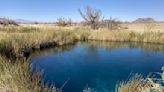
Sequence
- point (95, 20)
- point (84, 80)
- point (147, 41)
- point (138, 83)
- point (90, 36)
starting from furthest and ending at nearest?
point (95, 20) < point (90, 36) < point (147, 41) < point (84, 80) < point (138, 83)

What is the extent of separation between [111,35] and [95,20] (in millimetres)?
9914

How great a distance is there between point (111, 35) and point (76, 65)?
879 cm

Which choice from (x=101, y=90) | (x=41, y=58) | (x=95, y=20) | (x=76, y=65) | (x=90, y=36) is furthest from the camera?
(x=95, y=20)

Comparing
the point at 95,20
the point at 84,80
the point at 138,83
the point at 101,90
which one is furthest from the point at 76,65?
the point at 95,20

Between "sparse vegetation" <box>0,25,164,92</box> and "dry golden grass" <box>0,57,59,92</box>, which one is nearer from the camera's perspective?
"dry golden grass" <box>0,57,59,92</box>

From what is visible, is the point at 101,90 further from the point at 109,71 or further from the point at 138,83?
the point at 109,71

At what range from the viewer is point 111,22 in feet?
84.6

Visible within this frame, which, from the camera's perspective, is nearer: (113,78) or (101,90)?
(101,90)

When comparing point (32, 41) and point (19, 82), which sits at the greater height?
point (32, 41)

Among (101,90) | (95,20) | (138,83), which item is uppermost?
(95,20)

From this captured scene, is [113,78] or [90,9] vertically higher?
[90,9]

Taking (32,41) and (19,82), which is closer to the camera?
(19,82)

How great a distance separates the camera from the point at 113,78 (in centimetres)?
603

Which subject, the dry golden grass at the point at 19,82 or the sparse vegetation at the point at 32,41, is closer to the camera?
the dry golden grass at the point at 19,82
